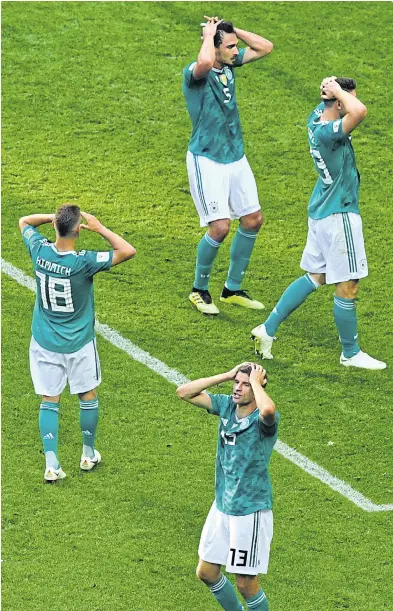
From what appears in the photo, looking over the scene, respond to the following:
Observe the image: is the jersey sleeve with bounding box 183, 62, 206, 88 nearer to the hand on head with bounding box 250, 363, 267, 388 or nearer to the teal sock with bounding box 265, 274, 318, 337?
the teal sock with bounding box 265, 274, 318, 337

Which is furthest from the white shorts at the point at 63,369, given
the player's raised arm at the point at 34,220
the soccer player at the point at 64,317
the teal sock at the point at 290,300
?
the teal sock at the point at 290,300

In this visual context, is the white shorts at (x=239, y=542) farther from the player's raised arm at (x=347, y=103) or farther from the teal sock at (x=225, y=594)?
the player's raised arm at (x=347, y=103)

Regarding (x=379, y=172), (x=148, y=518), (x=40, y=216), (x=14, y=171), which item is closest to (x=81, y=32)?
(x=14, y=171)

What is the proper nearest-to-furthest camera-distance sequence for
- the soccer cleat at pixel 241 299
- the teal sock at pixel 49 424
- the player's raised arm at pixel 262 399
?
the player's raised arm at pixel 262 399
the teal sock at pixel 49 424
the soccer cleat at pixel 241 299

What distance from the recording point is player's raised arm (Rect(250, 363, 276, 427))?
854 centimetres

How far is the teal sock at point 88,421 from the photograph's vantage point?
411 inches

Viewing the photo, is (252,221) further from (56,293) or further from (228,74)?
(56,293)

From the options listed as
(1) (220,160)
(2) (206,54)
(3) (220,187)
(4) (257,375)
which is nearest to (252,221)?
(3) (220,187)

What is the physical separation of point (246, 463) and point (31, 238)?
2.42m

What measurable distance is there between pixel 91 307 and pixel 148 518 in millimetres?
1444

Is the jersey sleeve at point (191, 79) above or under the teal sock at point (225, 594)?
above

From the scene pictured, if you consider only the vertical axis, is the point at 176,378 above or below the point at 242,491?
below

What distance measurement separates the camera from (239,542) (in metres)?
8.78

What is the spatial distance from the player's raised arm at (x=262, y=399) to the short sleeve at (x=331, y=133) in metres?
2.97
